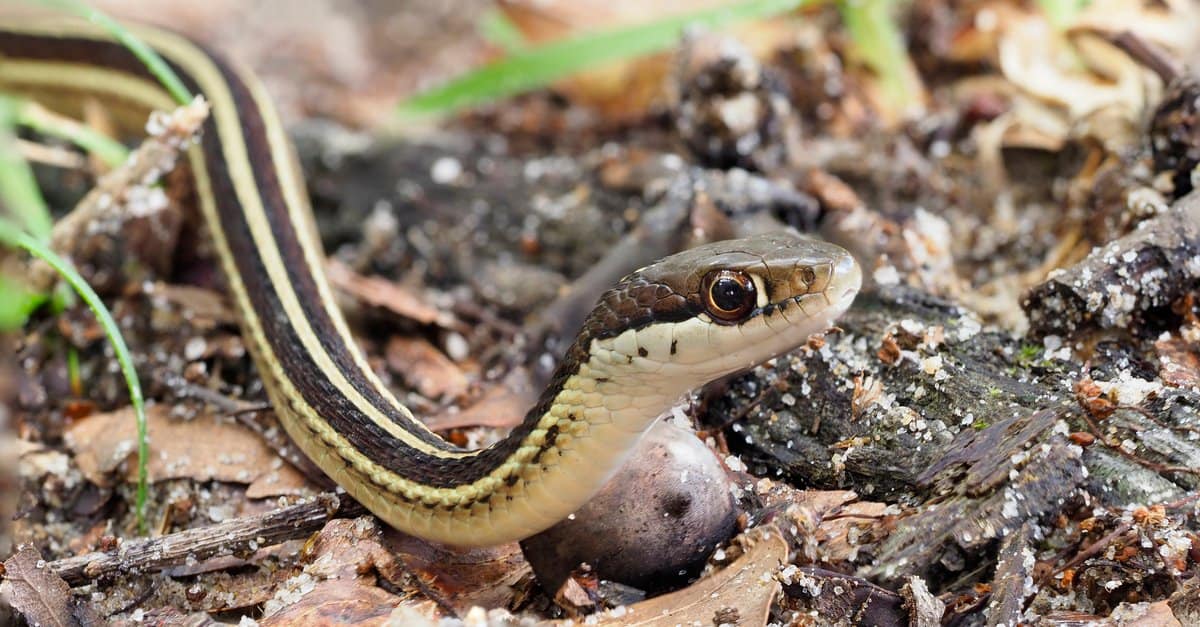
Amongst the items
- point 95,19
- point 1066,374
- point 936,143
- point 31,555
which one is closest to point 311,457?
point 31,555

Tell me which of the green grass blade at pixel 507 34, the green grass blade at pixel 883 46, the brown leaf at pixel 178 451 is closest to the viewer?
the brown leaf at pixel 178 451

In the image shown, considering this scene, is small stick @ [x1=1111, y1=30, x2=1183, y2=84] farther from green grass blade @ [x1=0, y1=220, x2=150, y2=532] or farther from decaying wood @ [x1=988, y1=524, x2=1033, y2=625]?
green grass blade @ [x1=0, y1=220, x2=150, y2=532]

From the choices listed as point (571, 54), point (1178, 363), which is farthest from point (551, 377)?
point (571, 54)

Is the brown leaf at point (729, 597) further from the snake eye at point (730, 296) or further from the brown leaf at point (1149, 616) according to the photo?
the brown leaf at point (1149, 616)

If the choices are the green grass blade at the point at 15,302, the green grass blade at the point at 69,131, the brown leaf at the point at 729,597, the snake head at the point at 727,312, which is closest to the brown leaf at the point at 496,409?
the snake head at the point at 727,312

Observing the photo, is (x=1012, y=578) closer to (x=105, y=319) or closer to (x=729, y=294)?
(x=729, y=294)

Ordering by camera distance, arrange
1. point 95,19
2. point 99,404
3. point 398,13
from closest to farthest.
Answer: point 95,19 < point 99,404 < point 398,13

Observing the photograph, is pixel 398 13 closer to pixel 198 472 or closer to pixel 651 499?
pixel 198 472
